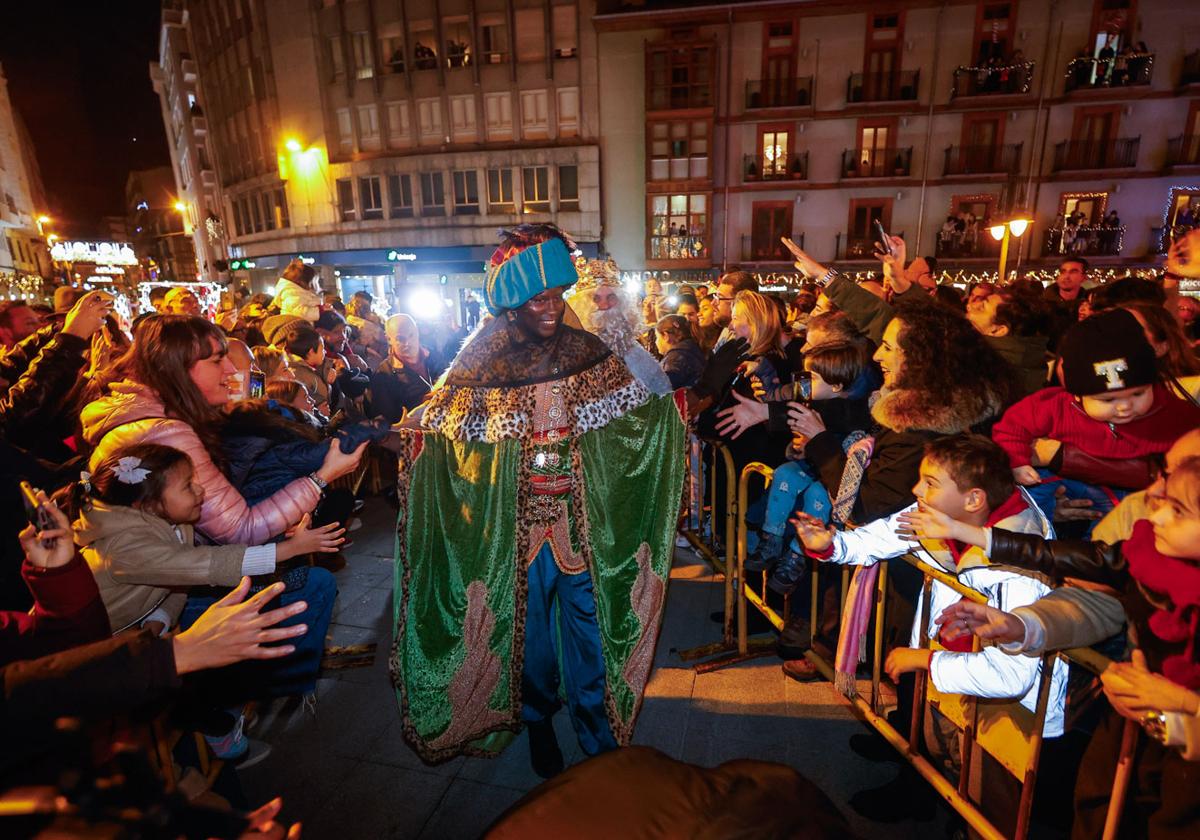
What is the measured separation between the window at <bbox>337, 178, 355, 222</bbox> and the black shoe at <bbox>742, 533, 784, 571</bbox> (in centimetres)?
2868

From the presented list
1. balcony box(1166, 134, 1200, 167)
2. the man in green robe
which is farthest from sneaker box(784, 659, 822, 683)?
→ balcony box(1166, 134, 1200, 167)

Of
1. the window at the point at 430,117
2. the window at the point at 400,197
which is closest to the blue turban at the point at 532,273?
the window at the point at 430,117

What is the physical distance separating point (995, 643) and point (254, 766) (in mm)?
3524

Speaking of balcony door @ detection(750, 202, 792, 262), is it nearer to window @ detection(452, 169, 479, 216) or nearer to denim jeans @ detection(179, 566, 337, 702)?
window @ detection(452, 169, 479, 216)

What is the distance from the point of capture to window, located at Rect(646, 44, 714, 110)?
75.4ft

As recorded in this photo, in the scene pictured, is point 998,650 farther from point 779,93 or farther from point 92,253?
point 92,253

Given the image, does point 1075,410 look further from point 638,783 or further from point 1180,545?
point 638,783

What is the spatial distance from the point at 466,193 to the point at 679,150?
9312 millimetres

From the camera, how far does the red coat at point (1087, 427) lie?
2.66 metres

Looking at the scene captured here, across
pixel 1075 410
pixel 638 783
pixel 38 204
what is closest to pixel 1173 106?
pixel 1075 410

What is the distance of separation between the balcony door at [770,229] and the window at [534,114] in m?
9.49

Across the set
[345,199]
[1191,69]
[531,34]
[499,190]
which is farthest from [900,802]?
[1191,69]

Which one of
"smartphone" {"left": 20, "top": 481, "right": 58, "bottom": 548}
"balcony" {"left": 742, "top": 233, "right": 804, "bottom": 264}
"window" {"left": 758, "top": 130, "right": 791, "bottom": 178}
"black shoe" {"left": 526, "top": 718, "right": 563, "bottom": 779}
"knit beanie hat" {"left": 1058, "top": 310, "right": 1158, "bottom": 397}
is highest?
"window" {"left": 758, "top": 130, "right": 791, "bottom": 178}

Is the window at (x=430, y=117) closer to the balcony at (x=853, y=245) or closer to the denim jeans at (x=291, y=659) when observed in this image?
the balcony at (x=853, y=245)
